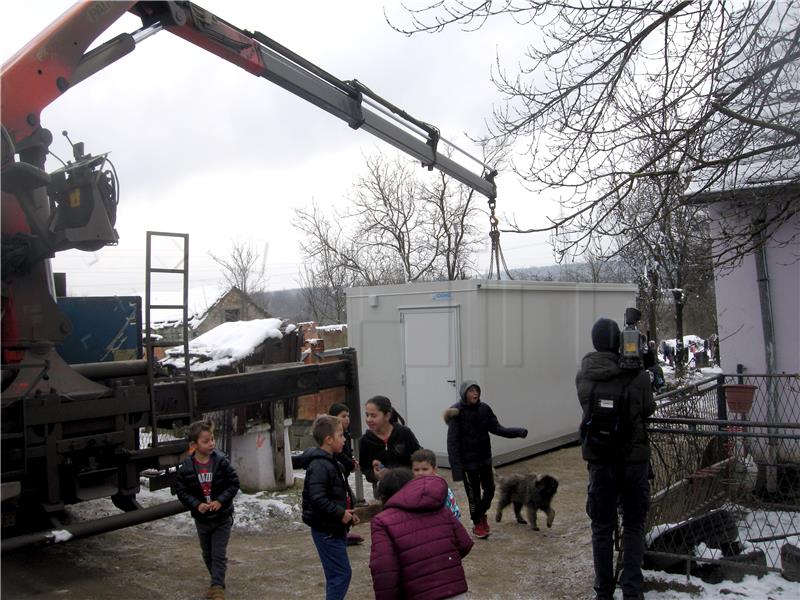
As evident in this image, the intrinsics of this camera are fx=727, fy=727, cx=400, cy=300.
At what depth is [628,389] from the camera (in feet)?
17.0

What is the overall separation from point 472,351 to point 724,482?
4.24m

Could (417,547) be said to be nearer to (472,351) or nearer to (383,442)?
(383,442)

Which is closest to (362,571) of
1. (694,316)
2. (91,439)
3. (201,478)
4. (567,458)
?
(201,478)

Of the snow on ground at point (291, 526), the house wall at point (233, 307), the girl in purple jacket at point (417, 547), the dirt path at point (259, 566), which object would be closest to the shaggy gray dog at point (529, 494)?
the dirt path at point (259, 566)

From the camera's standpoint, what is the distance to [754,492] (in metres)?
7.38

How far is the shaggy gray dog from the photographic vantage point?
25.1ft

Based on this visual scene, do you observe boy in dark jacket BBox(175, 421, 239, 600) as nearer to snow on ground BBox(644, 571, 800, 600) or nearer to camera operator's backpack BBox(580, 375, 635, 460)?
camera operator's backpack BBox(580, 375, 635, 460)

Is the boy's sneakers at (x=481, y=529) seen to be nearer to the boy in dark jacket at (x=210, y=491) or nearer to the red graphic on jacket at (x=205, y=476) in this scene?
the boy in dark jacket at (x=210, y=491)

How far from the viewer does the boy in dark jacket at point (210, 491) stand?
5762mm

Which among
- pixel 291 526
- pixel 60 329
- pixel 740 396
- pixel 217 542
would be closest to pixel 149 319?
pixel 60 329

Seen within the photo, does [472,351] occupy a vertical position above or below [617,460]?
above

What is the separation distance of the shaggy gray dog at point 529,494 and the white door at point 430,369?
2.82 metres

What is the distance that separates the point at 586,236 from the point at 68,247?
4496 millimetres

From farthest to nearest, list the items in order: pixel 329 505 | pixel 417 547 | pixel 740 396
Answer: pixel 740 396
pixel 329 505
pixel 417 547
